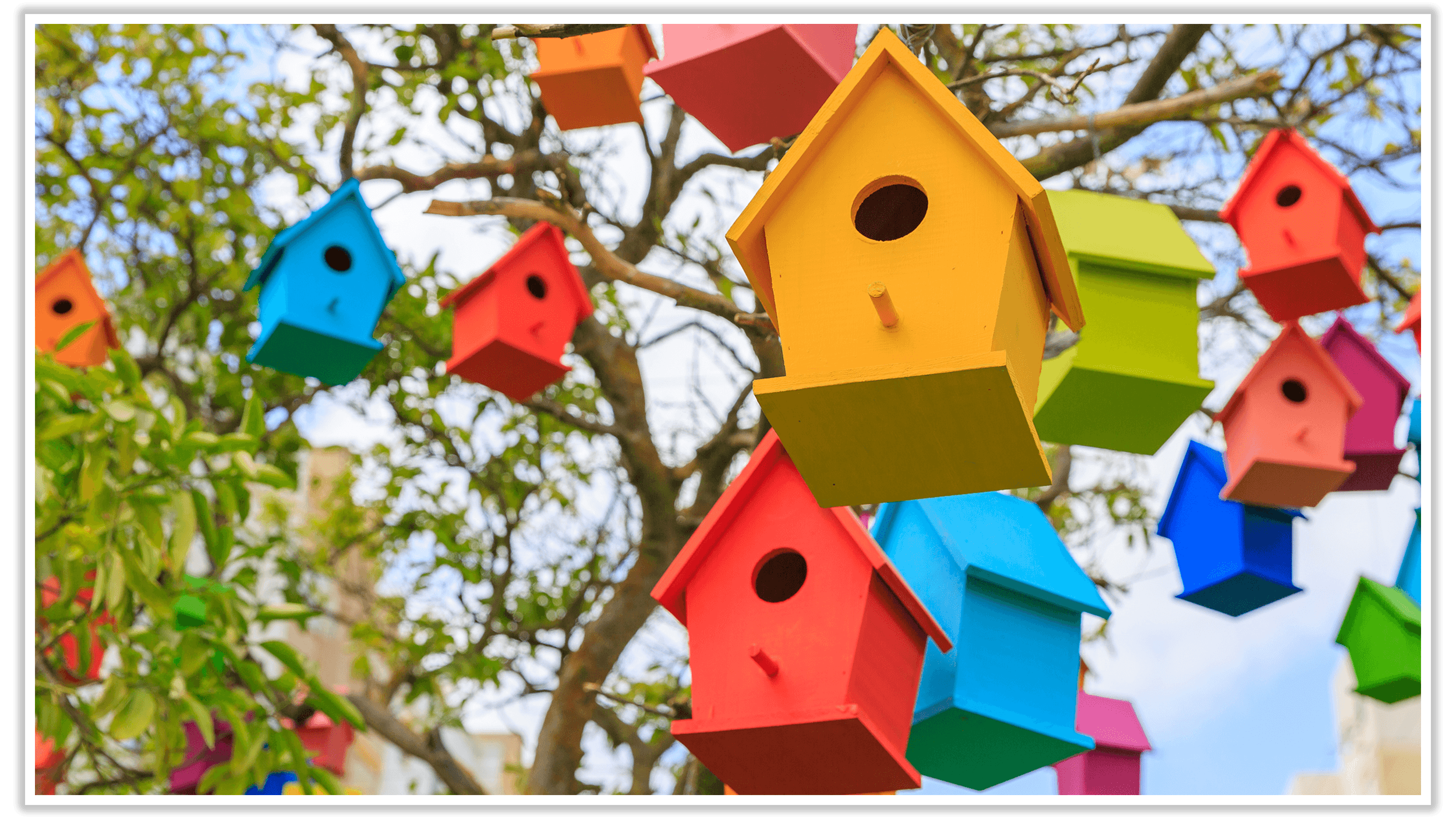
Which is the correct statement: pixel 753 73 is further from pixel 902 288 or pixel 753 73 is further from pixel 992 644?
pixel 992 644

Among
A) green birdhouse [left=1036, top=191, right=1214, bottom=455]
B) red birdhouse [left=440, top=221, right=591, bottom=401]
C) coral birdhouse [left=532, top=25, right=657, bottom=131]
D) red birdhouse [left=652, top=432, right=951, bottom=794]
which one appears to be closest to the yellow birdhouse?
red birdhouse [left=652, top=432, right=951, bottom=794]

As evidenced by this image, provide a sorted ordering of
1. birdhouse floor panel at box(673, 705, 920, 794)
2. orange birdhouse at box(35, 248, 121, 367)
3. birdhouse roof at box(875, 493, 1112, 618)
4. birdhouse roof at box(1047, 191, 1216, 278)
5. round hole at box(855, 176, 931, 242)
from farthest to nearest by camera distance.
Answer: orange birdhouse at box(35, 248, 121, 367)
birdhouse roof at box(1047, 191, 1216, 278)
birdhouse roof at box(875, 493, 1112, 618)
birdhouse floor panel at box(673, 705, 920, 794)
round hole at box(855, 176, 931, 242)

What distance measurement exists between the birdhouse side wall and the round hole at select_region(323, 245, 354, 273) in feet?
7.49

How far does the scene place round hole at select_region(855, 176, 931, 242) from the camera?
2.18 meters

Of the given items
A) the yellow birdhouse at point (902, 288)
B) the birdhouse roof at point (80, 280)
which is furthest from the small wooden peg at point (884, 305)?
the birdhouse roof at point (80, 280)

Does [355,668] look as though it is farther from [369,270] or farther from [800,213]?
[800,213]

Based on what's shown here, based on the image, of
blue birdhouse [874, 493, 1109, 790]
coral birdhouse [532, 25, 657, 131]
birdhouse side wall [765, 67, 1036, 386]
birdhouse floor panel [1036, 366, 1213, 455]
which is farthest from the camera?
coral birdhouse [532, 25, 657, 131]

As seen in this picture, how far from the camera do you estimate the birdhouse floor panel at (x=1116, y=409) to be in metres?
3.25

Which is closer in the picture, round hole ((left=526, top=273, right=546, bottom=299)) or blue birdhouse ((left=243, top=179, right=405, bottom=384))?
blue birdhouse ((left=243, top=179, right=405, bottom=384))

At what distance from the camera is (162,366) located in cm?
631

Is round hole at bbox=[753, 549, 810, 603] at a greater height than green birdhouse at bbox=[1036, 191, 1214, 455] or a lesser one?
lesser

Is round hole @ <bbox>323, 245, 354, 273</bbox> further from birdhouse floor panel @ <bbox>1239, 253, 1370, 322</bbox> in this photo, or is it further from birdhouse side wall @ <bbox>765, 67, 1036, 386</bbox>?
birdhouse floor panel @ <bbox>1239, 253, 1370, 322</bbox>

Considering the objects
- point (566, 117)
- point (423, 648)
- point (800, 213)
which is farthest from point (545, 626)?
point (800, 213)

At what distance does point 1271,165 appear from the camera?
402 cm
